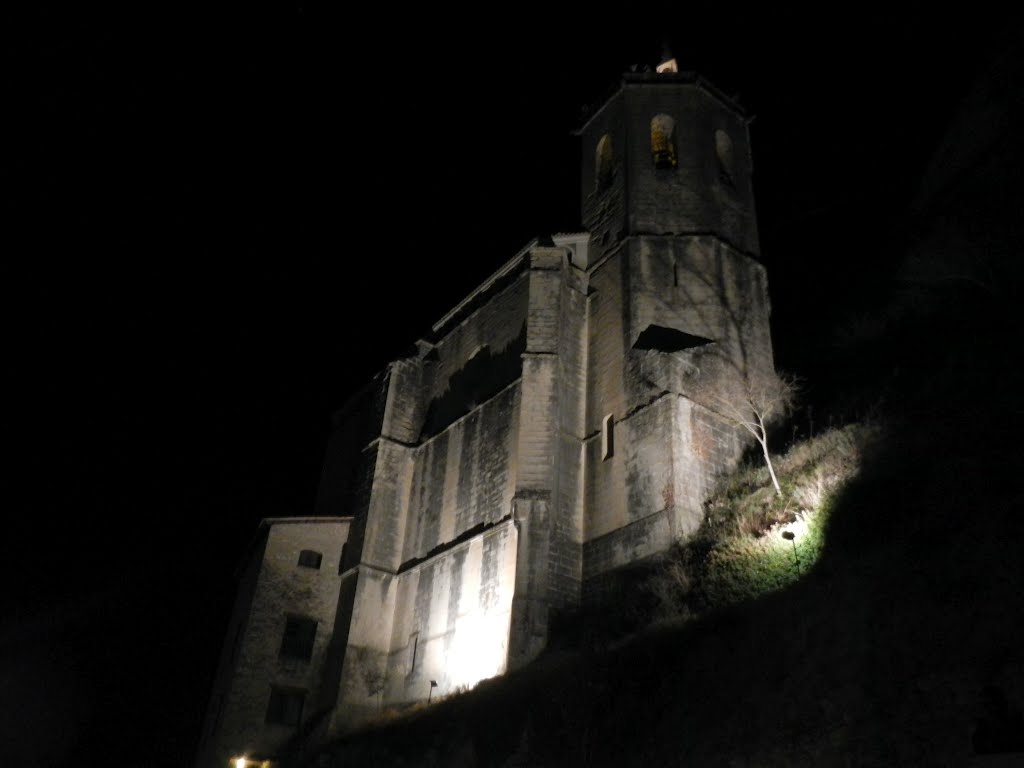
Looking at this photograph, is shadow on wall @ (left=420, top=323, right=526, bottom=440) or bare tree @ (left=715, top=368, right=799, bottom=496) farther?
shadow on wall @ (left=420, top=323, right=526, bottom=440)

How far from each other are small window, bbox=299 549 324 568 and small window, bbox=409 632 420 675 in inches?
183

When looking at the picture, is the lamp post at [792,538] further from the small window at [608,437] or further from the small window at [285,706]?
the small window at [285,706]

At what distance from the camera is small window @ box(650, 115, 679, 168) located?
25703mm

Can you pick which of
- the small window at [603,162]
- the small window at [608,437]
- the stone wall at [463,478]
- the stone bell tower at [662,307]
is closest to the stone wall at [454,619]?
the stone wall at [463,478]

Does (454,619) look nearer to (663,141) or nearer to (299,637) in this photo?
(299,637)

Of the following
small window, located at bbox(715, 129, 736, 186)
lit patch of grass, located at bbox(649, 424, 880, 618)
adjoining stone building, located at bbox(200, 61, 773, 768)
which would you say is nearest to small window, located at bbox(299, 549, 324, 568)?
adjoining stone building, located at bbox(200, 61, 773, 768)

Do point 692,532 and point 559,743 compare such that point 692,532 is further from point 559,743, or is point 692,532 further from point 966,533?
point 966,533

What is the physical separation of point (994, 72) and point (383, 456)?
20835 mm

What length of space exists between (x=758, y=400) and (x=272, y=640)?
46.5ft

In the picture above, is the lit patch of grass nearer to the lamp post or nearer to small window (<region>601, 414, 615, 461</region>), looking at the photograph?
the lamp post

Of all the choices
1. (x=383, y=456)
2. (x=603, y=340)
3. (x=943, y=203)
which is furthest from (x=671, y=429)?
(x=943, y=203)

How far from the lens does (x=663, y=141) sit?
1032 inches

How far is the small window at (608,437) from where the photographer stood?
21.0 meters

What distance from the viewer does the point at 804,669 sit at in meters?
10.7
